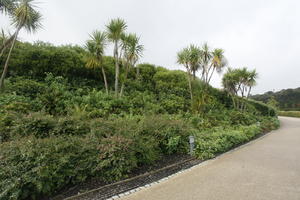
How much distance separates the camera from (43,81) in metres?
7.48

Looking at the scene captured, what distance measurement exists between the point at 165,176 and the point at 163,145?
1216mm

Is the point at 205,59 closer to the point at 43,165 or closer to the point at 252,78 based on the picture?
the point at 252,78

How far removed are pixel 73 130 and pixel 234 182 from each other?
4078 mm

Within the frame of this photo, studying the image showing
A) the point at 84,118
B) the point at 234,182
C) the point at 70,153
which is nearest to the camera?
the point at 70,153

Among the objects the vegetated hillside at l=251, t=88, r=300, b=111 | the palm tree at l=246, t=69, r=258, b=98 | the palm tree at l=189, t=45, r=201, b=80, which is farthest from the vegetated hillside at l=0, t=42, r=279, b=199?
the vegetated hillside at l=251, t=88, r=300, b=111

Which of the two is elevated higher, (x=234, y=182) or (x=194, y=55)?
(x=194, y=55)

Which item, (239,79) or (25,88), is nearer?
(25,88)

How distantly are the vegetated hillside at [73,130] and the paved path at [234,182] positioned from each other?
2.54 feet

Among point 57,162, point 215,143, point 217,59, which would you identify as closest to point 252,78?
point 217,59

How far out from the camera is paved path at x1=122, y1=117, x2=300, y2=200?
2.56 m

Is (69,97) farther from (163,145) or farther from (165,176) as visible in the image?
(165,176)

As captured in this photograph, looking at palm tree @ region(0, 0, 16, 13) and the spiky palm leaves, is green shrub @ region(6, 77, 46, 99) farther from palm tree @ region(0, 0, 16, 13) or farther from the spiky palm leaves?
the spiky palm leaves

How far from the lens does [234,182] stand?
9.89 ft

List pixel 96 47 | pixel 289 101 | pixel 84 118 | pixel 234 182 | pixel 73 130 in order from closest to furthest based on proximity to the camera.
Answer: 1. pixel 234 182
2. pixel 73 130
3. pixel 84 118
4. pixel 96 47
5. pixel 289 101
